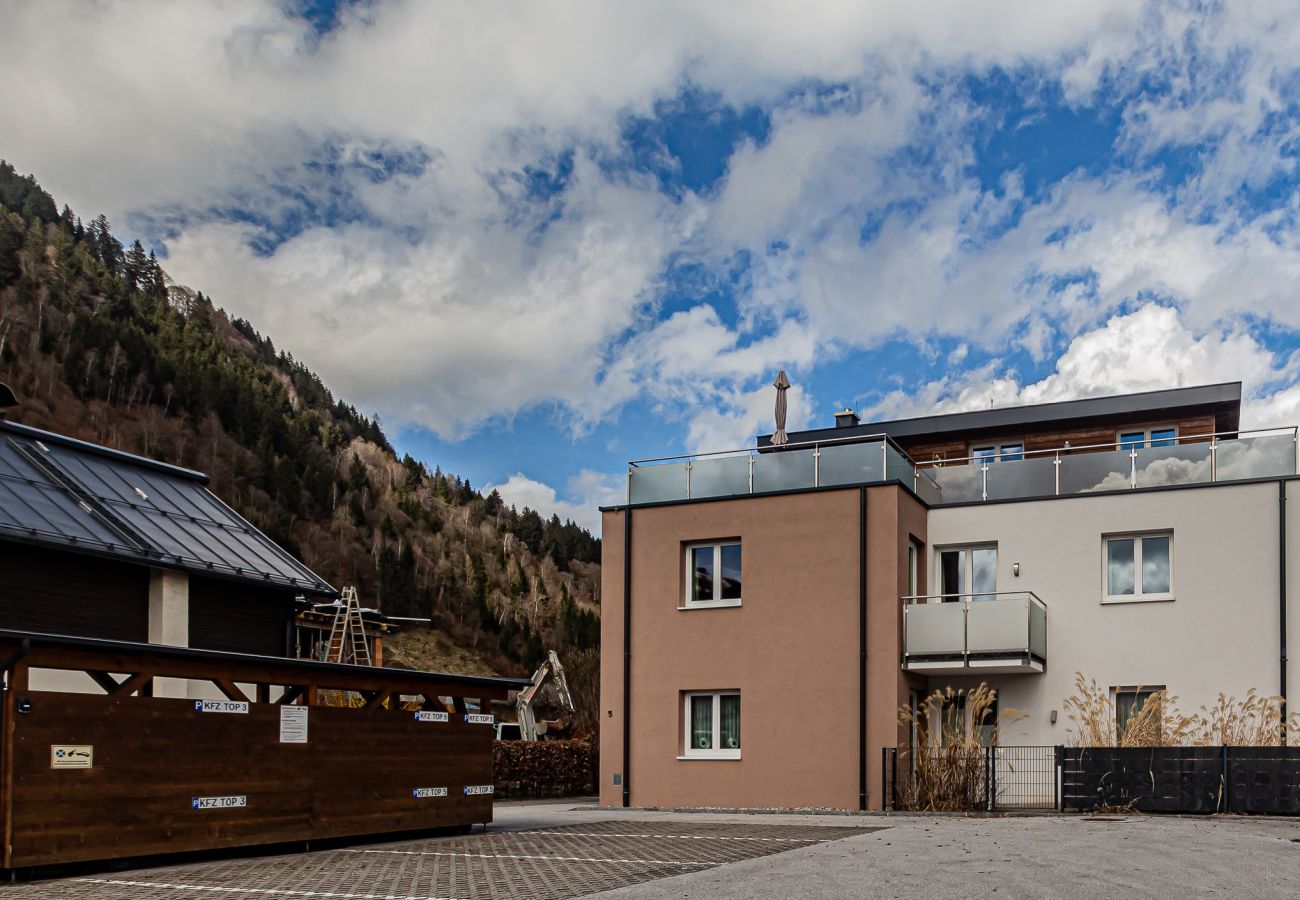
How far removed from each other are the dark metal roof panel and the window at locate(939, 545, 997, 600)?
248 inches

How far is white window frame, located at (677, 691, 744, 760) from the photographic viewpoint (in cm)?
2272

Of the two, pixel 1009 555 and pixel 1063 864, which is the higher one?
pixel 1009 555

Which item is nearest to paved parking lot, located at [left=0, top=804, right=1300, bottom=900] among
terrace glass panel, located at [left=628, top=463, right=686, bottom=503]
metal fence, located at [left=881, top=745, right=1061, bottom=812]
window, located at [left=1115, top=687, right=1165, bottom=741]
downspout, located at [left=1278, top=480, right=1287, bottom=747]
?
metal fence, located at [left=881, top=745, right=1061, bottom=812]

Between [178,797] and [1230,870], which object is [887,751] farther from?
[178,797]

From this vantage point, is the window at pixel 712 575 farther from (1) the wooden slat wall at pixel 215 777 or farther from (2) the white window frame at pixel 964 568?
(1) the wooden slat wall at pixel 215 777

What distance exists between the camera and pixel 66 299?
72438mm

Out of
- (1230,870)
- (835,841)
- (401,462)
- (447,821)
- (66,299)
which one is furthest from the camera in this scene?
(401,462)

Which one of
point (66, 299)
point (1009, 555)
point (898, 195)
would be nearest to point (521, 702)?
point (1009, 555)

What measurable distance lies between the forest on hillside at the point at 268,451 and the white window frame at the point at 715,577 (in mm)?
36951

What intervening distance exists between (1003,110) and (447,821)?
13017 millimetres

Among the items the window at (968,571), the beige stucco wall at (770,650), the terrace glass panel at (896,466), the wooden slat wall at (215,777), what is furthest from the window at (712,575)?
the wooden slat wall at (215,777)

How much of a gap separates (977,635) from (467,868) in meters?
11.1

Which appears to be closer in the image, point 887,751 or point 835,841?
point 835,841

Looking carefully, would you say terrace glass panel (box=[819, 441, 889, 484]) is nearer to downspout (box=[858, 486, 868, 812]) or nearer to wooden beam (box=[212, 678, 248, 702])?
downspout (box=[858, 486, 868, 812])
